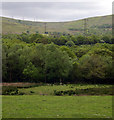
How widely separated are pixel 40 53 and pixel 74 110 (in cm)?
4807

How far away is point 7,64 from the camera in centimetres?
6562

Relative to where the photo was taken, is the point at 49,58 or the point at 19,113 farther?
the point at 49,58

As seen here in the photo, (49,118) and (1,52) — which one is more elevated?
(1,52)

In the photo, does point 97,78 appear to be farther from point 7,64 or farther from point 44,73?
point 7,64

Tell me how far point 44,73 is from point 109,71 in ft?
69.0

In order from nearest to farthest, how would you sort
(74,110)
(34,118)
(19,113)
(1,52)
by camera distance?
(34,118), (19,113), (74,110), (1,52)

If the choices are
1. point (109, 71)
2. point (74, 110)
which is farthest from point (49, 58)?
point (74, 110)

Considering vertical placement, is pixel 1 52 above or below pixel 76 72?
above

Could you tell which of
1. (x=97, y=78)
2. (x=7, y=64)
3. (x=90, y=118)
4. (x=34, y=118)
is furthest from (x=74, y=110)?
(x=7, y=64)

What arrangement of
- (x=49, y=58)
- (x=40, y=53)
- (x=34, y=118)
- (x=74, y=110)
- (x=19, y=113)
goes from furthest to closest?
(x=40, y=53) < (x=49, y=58) < (x=74, y=110) < (x=19, y=113) < (x=34, y=118)

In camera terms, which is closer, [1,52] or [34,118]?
[34,118]

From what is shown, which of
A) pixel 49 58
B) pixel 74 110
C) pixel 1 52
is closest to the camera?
pixel 74 110

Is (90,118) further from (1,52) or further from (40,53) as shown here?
(40,53)

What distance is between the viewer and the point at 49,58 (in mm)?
65000
